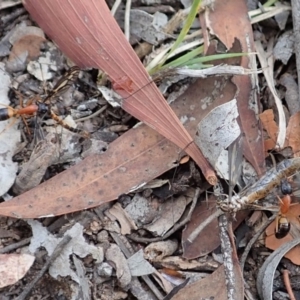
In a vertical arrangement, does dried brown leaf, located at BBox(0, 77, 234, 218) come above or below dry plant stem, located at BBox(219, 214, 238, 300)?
above

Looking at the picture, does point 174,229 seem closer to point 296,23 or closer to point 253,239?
point 253,239

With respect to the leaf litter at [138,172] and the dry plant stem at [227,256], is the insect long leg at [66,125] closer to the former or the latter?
the leaf litter at [138,172]

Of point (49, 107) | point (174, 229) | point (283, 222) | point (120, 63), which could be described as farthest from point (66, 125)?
point (283, 222)

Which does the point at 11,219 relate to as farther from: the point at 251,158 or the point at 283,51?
the point at 283,51

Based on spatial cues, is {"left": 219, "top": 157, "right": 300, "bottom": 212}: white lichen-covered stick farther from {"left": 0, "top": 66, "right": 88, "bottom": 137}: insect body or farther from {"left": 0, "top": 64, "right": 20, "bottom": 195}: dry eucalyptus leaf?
{"left": 0, "top": 64, "right": 20, "bottom": 195}: dry eucalyptus leaf

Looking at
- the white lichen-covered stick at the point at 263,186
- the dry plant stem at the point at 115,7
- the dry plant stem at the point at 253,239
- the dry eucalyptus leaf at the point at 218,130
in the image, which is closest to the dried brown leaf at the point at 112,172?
the dry eucalyptus leaf at the point at 218,130

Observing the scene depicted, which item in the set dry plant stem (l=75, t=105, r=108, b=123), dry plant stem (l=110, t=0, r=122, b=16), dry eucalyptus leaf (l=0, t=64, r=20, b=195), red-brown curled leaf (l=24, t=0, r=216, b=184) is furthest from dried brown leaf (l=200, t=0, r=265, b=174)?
dry eucalyptus leaf (l=0, t=64, r=20, b=195)
